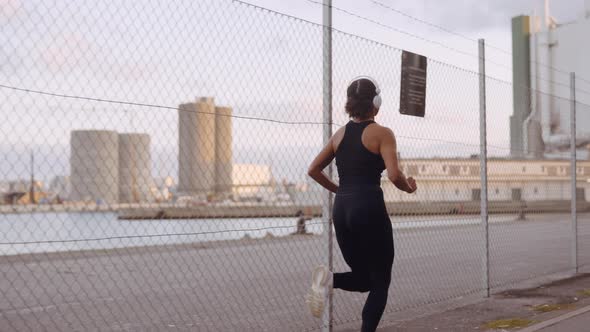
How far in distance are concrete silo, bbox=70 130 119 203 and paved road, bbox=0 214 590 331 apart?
1.72 metres

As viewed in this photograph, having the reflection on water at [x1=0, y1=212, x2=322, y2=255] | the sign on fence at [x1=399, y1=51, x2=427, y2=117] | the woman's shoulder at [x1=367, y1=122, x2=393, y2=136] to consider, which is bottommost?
the reflection on water at [x1=0, y1=212, x2=322, y2=255]

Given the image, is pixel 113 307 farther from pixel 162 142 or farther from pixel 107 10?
pixel 107 10

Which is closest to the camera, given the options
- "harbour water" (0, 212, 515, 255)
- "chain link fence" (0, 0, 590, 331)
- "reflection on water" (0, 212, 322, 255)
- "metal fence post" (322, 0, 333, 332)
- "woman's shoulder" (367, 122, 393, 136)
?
"woman's shoulder" (367, 122, 393, 136)

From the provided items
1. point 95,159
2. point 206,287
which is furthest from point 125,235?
point 95,159

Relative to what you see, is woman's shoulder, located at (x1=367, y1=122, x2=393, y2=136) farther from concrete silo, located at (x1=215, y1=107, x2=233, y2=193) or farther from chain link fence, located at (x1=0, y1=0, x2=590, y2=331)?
concrete silo, located at (x1=215, y1=107, x2=233, y2=193)

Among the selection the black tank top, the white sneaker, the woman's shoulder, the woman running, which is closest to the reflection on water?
the white sneaker

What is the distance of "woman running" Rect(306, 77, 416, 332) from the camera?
12.9ft

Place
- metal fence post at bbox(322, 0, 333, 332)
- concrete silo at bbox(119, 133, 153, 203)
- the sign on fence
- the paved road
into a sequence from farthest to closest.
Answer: the paved road < the sign on fence < metal fence post at bbox(322, 0, 333, 332) < concrete silo at bbox(119, 133, 153, 203)

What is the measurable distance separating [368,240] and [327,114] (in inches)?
62.4

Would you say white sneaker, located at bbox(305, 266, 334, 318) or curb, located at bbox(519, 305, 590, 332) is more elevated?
white sneaker, located at bbox(305, 266, 334, 318)

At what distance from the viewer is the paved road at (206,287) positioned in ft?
23.3

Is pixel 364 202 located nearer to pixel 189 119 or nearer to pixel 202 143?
pixel 189 119

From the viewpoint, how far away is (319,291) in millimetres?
4074

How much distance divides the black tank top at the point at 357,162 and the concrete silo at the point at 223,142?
126cm
